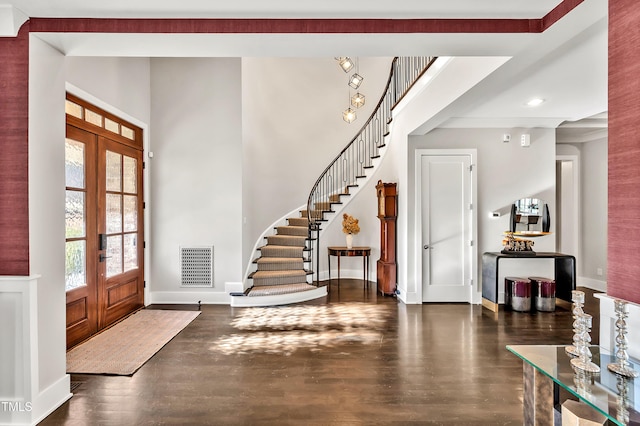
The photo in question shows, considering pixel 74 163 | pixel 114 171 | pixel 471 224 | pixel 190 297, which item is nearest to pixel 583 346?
pixel 471 224

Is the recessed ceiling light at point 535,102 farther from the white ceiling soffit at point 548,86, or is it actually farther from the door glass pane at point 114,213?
the door glass pane at point 114,213

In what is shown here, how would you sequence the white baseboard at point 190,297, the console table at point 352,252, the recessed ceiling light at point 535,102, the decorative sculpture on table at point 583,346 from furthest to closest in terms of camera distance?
1. the console table at point 352,252
2. the white baseboard at point 190,297
3. the recessed ceiling light at point 535,102
4. the decorative sculpture on table at point 583,346

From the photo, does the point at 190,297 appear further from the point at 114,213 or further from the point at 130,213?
the point at 114,213

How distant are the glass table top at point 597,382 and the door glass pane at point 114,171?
4.82 metres

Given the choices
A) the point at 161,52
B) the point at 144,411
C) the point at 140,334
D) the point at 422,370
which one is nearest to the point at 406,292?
the point at 422,370

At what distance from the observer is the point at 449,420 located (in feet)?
8.70

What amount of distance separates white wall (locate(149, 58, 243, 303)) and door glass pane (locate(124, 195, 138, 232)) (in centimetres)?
38

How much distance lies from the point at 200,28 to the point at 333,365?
303 cm

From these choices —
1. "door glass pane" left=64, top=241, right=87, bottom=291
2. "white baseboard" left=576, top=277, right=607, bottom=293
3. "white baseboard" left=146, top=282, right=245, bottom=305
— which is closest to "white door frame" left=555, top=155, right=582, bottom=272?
"white baseboard" left=576, top=277, right=607, bottom=293

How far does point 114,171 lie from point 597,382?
530cm

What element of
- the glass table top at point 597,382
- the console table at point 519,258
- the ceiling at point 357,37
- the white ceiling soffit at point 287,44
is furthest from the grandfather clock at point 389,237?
the glass table top at point 597,382

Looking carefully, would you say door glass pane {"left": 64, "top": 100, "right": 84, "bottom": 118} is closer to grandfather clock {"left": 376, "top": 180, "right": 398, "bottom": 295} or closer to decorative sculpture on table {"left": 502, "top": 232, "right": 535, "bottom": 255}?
grandfather clock {"left": 376, "top": 180, "right": 398, "bottom": 295}

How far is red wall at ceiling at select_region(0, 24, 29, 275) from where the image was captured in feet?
8.64

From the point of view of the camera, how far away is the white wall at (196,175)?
5988mm
